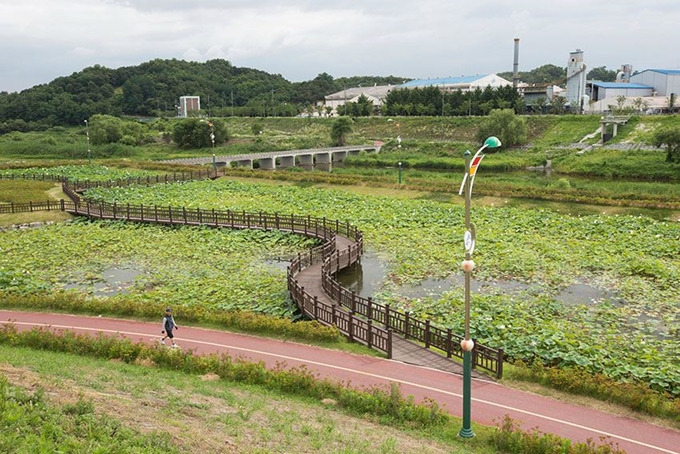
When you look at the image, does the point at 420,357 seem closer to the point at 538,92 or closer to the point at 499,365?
the point at 499,365

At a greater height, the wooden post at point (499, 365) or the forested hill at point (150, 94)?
the forested hill at point (150, 94)

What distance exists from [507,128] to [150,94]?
118540mm

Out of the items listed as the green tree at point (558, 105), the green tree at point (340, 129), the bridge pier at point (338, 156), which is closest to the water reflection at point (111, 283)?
the bridge pier at point (338, 156)

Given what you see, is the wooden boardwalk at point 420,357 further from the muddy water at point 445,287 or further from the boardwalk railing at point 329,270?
the muddy water at point 445,287

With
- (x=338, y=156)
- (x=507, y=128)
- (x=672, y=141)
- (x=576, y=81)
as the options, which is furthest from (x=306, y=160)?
(x=576, y=81)

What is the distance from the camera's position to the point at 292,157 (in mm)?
89062

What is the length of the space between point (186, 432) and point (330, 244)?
1819 centimetres

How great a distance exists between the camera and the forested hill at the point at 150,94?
140250 mm

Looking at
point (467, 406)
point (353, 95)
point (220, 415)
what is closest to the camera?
point (467, 406)

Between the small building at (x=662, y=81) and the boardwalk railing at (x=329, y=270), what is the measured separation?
312 ft

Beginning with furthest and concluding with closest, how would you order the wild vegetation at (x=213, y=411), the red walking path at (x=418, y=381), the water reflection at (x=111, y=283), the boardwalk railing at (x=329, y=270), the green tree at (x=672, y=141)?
the green tree at (x=672, y=141), the water reflection at (x=111, y=283), the boardwalk railing at (x=329, y=270), the red walking path at (x=418, y=381), the wild vegetation at (x=213, y=411)

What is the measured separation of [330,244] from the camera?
2872cm

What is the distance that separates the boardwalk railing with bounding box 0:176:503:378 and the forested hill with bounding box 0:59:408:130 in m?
103

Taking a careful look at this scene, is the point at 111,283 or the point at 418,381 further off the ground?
the point at 418,381
